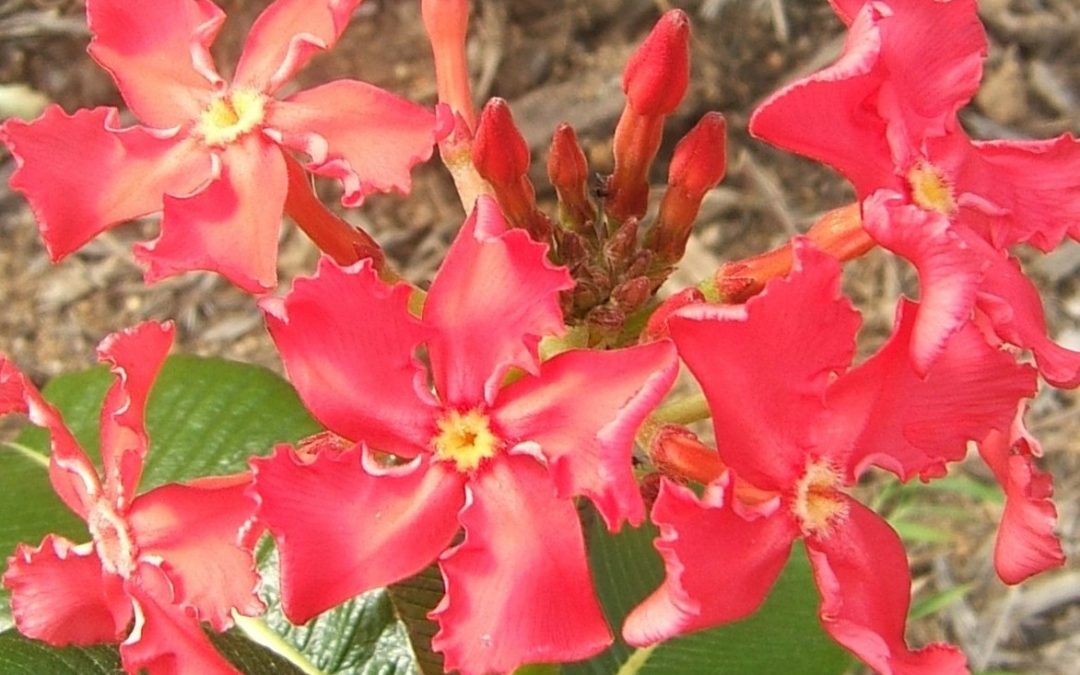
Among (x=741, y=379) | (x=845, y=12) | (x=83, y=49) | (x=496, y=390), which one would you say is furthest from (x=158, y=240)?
(x=83, y=49)

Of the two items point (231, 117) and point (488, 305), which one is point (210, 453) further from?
point (488, 305)

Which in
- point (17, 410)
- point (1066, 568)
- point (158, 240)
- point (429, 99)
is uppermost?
point (158, 240)

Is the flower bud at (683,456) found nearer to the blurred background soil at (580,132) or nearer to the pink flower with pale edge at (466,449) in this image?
the pink flower with pale edge at (466,449)

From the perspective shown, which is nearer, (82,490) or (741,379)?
(741,379)

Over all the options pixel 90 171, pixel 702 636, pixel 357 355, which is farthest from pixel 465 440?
pixel 702 636

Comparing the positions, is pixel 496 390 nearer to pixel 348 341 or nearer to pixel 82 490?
pixel 348 341

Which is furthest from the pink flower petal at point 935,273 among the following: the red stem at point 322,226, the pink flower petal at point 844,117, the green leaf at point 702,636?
the green leaf at point 702,636

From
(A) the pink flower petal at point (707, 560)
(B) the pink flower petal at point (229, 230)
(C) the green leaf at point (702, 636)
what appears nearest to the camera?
(A) the pink flower petal at point (707, 560)
